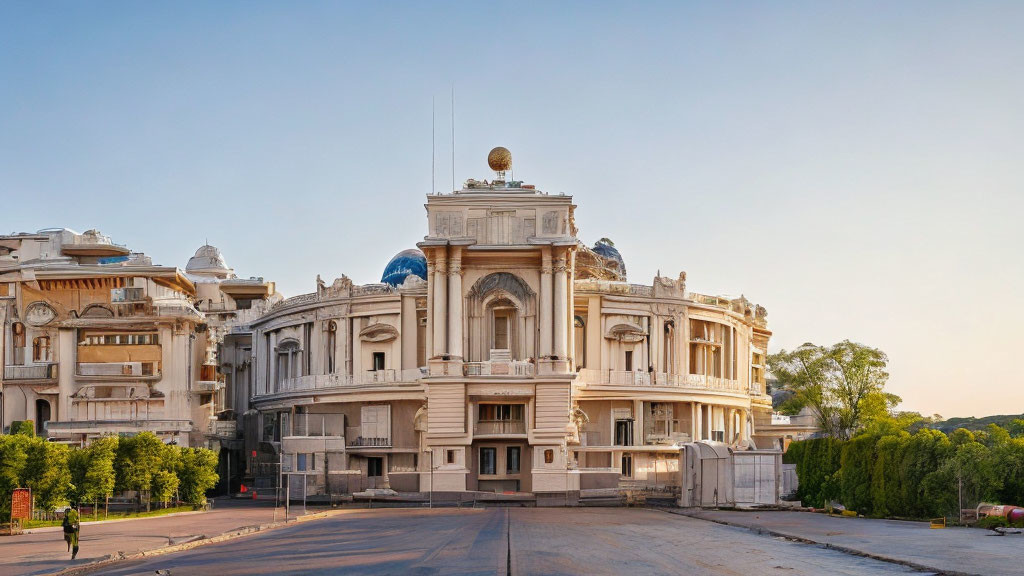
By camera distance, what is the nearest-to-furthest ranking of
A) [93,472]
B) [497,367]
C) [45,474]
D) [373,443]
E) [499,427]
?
[45,474]
[93,472]
[497,367]
[499,427]
[373,443]

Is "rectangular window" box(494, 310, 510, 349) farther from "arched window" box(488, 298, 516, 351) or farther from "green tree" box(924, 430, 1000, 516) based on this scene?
"green tree" box(924, 430, 1000, 516)

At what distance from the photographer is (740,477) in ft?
217

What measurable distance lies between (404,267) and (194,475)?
31.7m

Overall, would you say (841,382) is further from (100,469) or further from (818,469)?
(100,469)

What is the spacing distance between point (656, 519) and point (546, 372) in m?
21.2

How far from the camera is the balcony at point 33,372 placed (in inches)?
3287

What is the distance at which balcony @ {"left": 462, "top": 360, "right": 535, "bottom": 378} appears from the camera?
7569 cm

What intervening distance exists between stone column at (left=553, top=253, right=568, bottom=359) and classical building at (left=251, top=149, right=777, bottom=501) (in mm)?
105

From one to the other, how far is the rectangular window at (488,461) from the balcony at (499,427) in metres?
2.26

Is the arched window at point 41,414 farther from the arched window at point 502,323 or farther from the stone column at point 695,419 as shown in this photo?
the stone column at point 695,419

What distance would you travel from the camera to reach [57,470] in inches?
2055

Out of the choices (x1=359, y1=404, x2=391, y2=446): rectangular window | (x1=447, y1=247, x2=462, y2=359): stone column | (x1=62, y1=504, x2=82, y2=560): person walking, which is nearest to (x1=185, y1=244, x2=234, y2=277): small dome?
(x1=359, y1=404, x2=391, y2=446): rectangular window

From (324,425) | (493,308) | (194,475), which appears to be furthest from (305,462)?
(493,308)

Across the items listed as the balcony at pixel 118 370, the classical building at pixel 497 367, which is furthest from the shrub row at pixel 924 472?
the balcony at pixel 118 370
